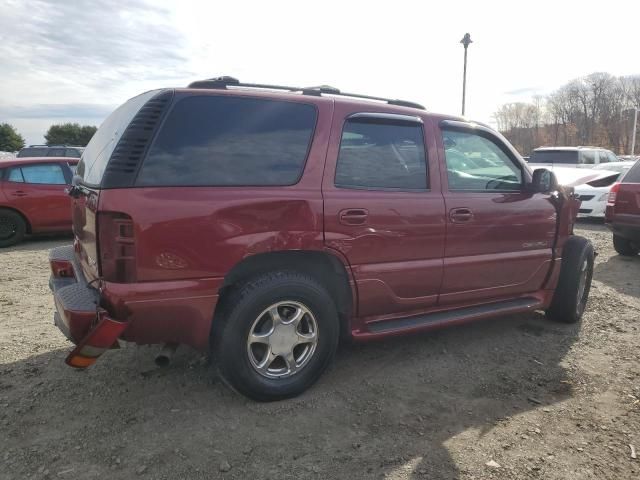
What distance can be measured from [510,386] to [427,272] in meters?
0.94

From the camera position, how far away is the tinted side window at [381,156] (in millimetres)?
3240

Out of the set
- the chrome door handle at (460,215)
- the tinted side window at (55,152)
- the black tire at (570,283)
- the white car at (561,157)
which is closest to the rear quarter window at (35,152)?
the tinted side window at (55,152)

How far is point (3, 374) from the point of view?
3404 mm

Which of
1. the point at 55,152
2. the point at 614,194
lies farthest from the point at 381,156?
the point at 55,152

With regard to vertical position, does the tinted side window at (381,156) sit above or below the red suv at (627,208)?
above

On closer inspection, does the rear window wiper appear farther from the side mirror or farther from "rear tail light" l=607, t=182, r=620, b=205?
"rear tail light" l=607, t=182, r=620, b=205

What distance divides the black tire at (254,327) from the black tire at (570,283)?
2461mm

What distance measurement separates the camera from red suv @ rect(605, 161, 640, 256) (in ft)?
22.9

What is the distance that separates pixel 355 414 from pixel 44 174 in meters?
7.94

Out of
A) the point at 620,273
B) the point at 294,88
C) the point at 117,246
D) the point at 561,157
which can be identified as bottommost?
the point at 620,273

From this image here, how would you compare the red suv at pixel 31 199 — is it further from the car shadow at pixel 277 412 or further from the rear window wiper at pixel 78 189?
the rear window wiper at pixel 78 189

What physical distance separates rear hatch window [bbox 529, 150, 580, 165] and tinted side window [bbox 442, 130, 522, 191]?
11856 mm

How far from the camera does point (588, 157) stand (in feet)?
51.1

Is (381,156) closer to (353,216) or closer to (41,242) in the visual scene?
(353,216)
